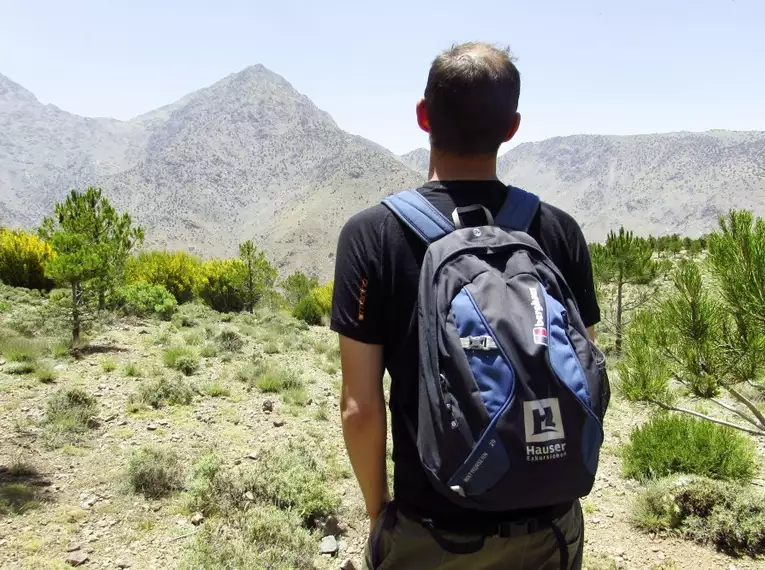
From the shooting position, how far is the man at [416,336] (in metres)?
1.38

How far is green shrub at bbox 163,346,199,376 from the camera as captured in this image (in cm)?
999

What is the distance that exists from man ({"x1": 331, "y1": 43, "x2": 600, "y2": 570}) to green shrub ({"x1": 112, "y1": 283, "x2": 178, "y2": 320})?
1530 centimetres

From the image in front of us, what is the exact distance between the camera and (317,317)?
2364cm

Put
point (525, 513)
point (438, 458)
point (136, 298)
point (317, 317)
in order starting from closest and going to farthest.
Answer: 1. point (438, 458)
2. point (525, 513)
3. point (136, 298)
4. point (317, 317)

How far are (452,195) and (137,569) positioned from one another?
428 centimetres

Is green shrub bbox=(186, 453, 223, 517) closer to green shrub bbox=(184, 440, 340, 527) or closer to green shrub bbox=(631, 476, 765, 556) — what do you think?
green shrub bbox=(184, 440, 340, 527)

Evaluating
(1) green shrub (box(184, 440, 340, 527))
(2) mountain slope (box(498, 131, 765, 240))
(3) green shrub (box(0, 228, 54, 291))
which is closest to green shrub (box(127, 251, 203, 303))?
(3) green shrub (box(0, 228, 54, 291))

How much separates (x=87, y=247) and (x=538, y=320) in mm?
12254

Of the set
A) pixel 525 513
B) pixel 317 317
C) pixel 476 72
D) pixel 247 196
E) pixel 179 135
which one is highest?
pixel 179 135

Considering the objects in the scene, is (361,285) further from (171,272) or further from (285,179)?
(285,179)

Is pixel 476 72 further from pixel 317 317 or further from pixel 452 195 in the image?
pixel 317 317

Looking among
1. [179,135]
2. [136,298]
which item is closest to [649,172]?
[179,135]

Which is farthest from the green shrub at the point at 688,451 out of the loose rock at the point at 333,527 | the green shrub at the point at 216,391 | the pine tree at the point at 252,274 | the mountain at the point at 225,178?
the mountain at the point at 225,178

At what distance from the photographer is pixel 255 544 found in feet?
13.8
